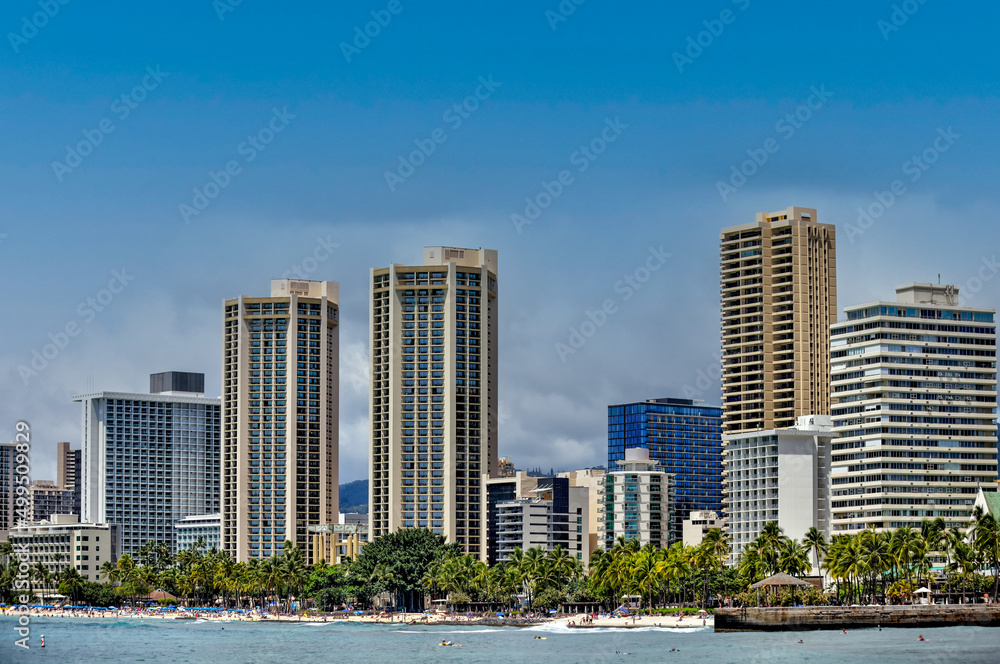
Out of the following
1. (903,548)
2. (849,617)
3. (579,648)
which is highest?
(903,548)

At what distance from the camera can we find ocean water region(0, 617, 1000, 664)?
148 metres

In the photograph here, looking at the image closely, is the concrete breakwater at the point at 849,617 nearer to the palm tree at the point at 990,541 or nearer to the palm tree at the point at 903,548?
the palm tree at the point at 990,541

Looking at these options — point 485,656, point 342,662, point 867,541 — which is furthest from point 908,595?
point 342,662

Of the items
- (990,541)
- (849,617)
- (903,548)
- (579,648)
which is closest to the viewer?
(579,648)

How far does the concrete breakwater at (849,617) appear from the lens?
17988 centimetres

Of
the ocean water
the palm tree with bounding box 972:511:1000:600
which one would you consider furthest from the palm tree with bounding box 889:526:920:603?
the ocean water

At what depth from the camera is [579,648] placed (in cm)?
16675

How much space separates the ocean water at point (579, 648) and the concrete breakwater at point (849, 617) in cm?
218

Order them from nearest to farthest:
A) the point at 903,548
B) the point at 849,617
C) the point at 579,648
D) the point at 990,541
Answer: the point at 579,648 → the point at 849,617 → the point at 990,541 → the point at 903,548

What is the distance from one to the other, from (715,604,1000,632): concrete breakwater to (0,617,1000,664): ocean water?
2.18 metres

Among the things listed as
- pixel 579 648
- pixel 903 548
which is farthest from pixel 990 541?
pixel 579 648

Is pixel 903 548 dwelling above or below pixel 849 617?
above

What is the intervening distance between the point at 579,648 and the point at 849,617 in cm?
3580

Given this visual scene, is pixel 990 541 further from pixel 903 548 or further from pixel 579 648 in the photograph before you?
pixel 579 648
